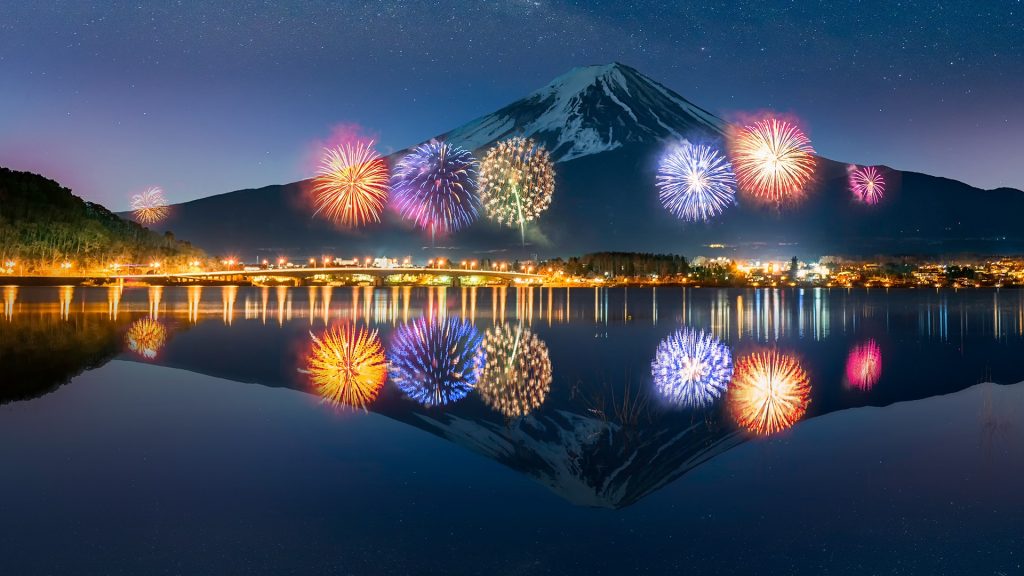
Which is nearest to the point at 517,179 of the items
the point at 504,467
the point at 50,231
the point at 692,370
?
the point at 692,370

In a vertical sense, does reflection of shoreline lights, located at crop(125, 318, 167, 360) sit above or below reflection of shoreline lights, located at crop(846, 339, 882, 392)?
above

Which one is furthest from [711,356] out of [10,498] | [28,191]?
[28,191]

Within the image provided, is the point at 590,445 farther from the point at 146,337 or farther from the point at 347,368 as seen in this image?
the point at 146,337

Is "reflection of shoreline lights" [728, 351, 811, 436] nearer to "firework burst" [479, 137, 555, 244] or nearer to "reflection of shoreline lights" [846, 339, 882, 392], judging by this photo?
"reflection of shoreline lights" [846, 339, 882, 392]

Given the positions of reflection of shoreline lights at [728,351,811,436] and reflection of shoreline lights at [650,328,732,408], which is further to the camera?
reflection of shoreline lights at [650,328,732,408]

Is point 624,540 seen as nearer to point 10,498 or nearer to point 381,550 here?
point 381,550

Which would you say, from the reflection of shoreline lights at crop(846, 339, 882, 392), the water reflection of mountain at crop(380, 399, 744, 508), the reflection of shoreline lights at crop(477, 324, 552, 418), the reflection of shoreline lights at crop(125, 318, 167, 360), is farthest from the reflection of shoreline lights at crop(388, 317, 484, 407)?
the reflection of shoreline lights at crop(846, 339, 882, 392)
